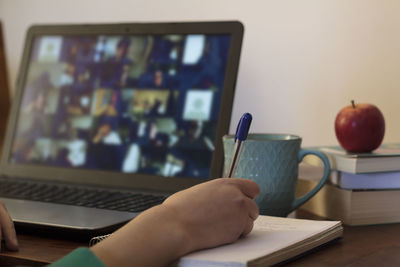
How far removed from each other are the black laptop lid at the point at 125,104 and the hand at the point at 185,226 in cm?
32

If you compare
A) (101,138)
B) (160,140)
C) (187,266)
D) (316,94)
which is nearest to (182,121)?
(160,140)

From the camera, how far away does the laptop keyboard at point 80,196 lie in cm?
82

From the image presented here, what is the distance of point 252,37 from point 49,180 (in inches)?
19.8

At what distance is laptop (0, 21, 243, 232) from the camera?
37.4 inches

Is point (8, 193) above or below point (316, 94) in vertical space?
below

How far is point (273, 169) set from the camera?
30.9 inches

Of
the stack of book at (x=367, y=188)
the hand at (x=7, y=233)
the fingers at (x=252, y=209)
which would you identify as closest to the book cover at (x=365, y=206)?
the stack of book at (x=367, y=188)

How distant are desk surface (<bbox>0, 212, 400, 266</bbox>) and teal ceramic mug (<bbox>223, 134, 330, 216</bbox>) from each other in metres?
0.10

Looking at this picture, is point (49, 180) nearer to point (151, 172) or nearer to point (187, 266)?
point (151, 172)

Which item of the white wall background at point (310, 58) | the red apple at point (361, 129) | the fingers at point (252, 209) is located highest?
the white wall background at point (310, 58)

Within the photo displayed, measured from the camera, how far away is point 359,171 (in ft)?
2.53

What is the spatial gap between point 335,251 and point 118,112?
54 cm

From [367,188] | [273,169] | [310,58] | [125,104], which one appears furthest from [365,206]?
[125,104]

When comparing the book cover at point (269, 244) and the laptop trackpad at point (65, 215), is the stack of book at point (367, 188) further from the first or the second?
the laptop trackpad at point (65, 215)
